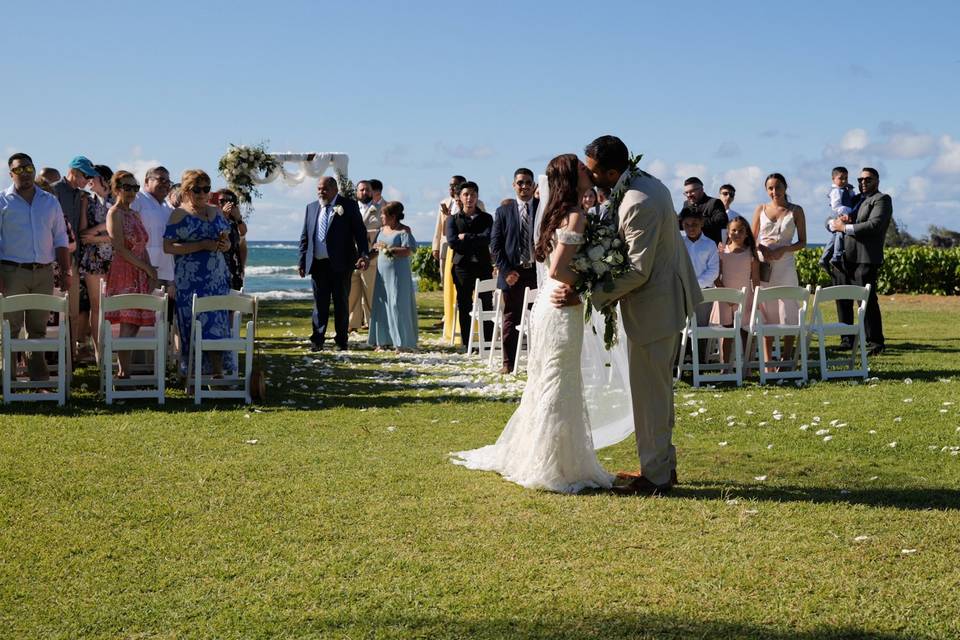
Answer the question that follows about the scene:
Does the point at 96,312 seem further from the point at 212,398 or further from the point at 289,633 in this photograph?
the point at 289,633

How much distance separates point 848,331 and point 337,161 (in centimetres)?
1605

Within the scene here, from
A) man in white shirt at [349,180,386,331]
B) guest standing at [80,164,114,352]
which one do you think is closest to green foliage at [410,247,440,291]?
man in white shirt at [349,180,386,331]

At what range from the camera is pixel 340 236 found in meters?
15.7

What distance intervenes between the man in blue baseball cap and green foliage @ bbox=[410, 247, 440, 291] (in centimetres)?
1881

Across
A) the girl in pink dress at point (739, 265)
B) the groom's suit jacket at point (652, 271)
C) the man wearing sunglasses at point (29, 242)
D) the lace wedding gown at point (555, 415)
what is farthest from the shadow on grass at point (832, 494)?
the man wearing sunglasses at point (29, 242)

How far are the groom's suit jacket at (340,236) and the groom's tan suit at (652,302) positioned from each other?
30.4 feet

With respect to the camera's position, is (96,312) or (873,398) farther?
(96,312)

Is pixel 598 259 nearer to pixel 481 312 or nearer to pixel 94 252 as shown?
pixel 481 312

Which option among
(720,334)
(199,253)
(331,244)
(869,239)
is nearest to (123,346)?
(199,253)

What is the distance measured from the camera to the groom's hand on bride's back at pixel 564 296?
710cm

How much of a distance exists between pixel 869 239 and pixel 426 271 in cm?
1902

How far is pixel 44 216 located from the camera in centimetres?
1084

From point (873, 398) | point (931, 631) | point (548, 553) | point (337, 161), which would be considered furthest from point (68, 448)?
point (337, 161)

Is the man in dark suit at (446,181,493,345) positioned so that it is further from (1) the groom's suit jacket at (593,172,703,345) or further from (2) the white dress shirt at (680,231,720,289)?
(1) the groom's suit jacket at (593,172,703,345)
